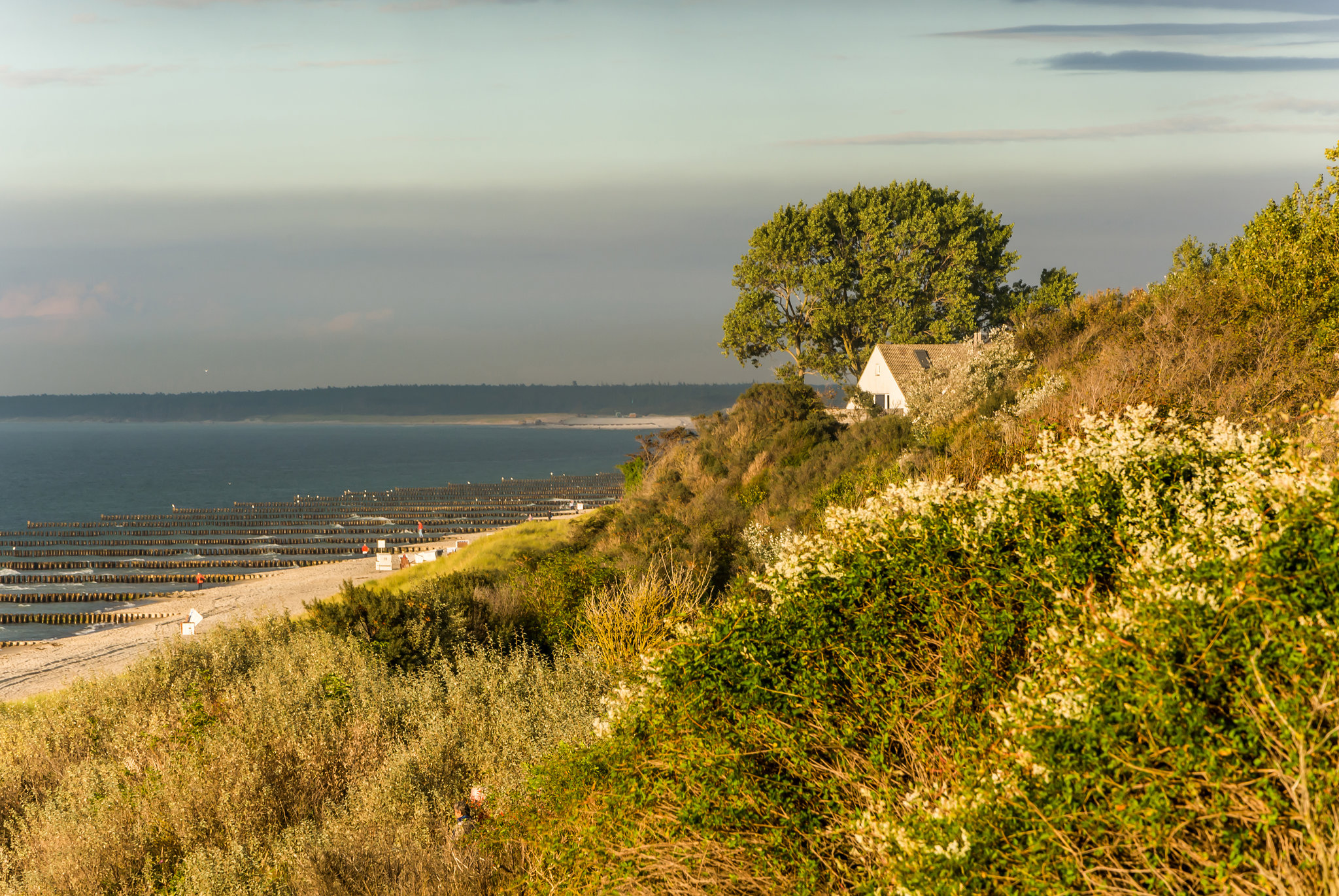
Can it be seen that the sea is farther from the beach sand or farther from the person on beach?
the person on beach

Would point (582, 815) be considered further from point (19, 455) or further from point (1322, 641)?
point (19, 455)

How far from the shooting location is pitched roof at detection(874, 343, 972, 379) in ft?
131

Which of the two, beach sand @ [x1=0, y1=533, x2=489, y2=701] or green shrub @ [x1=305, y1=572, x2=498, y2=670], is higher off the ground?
green shrub @ [x1=305, y1=572, x2=498, y2=670]

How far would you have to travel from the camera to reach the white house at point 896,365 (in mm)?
39312

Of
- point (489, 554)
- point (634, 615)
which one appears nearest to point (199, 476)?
point (489, 554)

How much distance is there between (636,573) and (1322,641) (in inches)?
590

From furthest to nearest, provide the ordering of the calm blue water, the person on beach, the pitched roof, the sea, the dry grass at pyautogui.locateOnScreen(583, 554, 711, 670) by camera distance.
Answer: the calm blue water, the sea, the pitched roof, the dry grass at pyautogui.locateOnScreen(583, 554, 711, 670), the person on beach

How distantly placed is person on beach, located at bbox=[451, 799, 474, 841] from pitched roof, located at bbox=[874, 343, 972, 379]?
34.4m

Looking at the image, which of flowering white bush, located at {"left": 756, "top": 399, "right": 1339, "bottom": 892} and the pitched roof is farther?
the pitched roof

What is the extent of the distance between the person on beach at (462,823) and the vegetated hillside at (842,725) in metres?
0.15

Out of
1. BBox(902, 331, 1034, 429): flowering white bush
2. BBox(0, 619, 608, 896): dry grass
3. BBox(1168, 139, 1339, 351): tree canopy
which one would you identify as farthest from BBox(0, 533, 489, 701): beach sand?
BBox(1168, 139, 1339, 351): tree canopy

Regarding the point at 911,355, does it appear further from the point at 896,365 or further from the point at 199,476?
the point at 199,476

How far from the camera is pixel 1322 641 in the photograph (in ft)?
12.5

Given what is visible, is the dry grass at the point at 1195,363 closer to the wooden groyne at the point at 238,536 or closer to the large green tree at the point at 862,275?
the large green tree at the point at 862,275
